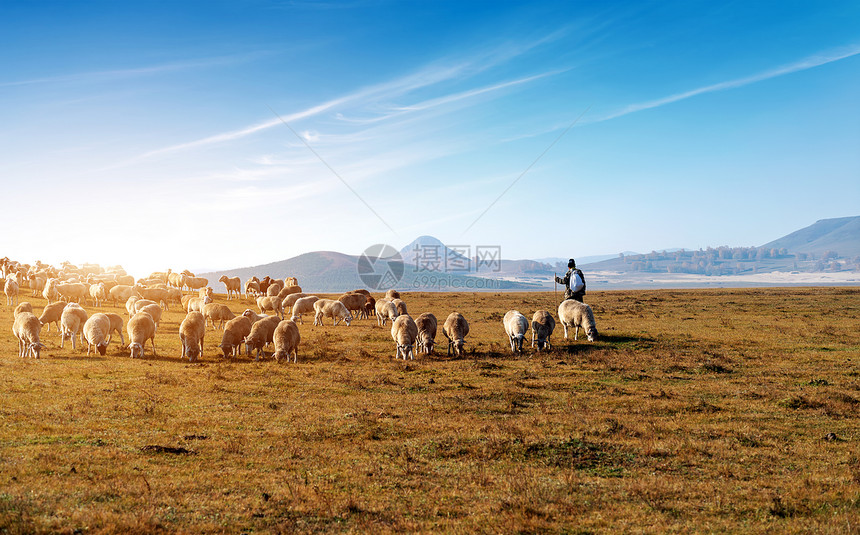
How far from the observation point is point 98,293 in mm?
42750

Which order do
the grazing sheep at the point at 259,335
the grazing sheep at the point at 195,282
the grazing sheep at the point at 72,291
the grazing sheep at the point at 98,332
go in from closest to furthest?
the grazing sheep at the point at 98,332 < the grazing sheep at the point at 259,335 < the grazing sheep at the point at 72,291 < the grazing sheep at the point at 195,282

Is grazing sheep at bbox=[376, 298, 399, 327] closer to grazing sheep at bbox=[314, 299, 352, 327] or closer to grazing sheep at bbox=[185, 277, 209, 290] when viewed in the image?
grazing sheep at bbox=[314, 299, 352, 327]

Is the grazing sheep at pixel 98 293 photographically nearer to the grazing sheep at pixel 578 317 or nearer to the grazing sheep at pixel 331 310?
the grazing sheep at pixel 331 310

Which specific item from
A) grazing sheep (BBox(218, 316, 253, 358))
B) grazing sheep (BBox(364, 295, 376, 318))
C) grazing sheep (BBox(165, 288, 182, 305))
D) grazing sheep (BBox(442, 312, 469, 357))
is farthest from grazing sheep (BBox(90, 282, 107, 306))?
grazing sheep (BBox(442, 312, 469, 357))

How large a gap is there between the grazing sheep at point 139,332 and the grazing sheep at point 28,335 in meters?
3.68

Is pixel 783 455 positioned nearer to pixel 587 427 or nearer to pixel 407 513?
pixel 587 427

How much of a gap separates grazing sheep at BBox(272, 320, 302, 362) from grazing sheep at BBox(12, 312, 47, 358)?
1061 cm

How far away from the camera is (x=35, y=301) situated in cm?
4306

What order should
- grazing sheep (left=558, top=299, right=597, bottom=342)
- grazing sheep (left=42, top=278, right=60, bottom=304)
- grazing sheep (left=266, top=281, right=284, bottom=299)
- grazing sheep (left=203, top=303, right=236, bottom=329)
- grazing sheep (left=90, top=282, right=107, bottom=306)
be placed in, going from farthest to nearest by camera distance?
1. grazing sheep (left=266, top=281, right=284, bottom=299)
2. grazing sheep (left=90, top=282, right=107, bottom=306)
3. grazing sheep (left=42, top=278, right=60, bottom=304)
4. grazing sheep (left=203, top=303, right=236, bottom=329)
5. grazing sheep (left=558, top=299, right=597, bottom=342)

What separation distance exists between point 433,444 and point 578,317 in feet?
63.1

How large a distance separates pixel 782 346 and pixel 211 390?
95.5 feet

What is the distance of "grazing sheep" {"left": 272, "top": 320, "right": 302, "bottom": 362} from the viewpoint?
23750mm

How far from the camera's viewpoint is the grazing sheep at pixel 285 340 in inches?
935

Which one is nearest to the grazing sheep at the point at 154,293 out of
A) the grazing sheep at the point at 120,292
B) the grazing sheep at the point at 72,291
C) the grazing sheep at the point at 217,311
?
the grazing sheep at the point at 120,292
